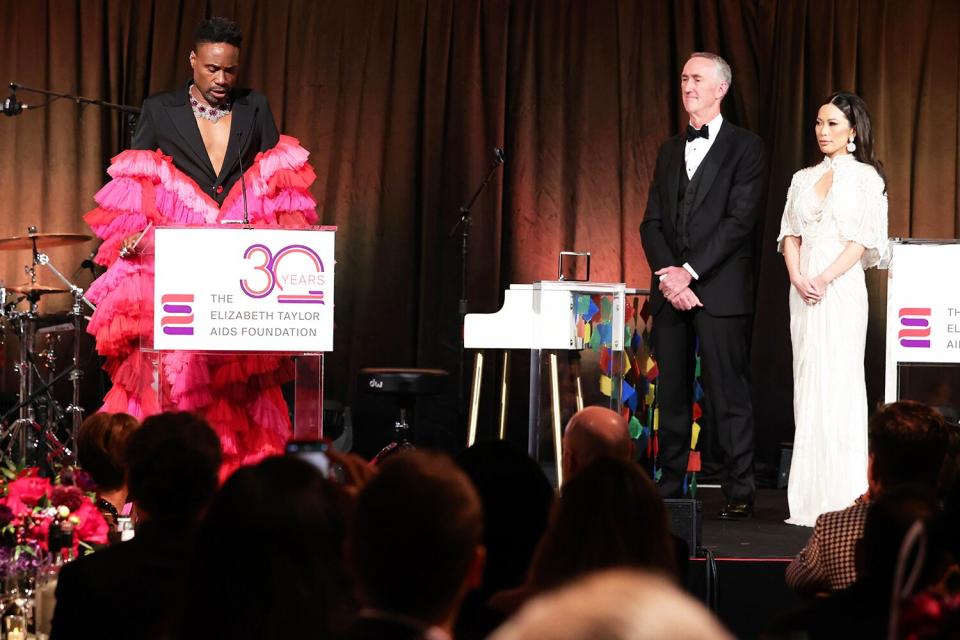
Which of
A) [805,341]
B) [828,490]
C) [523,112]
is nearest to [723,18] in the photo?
[523,112]

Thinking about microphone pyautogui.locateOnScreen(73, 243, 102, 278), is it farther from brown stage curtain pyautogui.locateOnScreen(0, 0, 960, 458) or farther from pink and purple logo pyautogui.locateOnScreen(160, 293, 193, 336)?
pink and purple logo pyautogui.locateOnScreen(160, 293, 193, 336)

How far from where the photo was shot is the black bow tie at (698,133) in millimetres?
5957

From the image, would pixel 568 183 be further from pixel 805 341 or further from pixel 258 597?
pixel 258 597

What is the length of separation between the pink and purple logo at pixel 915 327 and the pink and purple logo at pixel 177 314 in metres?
2.90

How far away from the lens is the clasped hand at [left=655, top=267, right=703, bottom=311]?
5.84 m

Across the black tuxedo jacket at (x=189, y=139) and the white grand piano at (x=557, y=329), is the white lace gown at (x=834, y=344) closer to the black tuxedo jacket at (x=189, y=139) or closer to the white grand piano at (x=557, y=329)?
the white grand piano at (x=557, y=329)

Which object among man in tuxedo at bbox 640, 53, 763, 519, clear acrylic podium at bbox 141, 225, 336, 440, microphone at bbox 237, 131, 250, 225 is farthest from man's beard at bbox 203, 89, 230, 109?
man in tuxedo at bbox 640, 53, 763, 519

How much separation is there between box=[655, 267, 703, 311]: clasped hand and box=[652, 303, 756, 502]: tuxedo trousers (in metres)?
0.09

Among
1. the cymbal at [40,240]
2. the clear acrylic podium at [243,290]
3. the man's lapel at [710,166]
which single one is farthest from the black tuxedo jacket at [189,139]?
the man's lapel at [710,166]

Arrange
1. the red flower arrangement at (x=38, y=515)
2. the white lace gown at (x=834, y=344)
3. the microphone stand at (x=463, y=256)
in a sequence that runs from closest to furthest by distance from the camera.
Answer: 1. the red flower arrangement at (x=38, y=515)
2. the white lace gown at (x=834, y=344)
3. the microphone stand at (x=463, y=256)

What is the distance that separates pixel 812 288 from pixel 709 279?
1.48ft

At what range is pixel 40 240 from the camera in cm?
657

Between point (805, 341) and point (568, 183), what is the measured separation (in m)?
2.29

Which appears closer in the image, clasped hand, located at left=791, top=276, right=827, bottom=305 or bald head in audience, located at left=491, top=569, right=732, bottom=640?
bald head in audience, located at left=491, top=569, right=732, bottom=640
